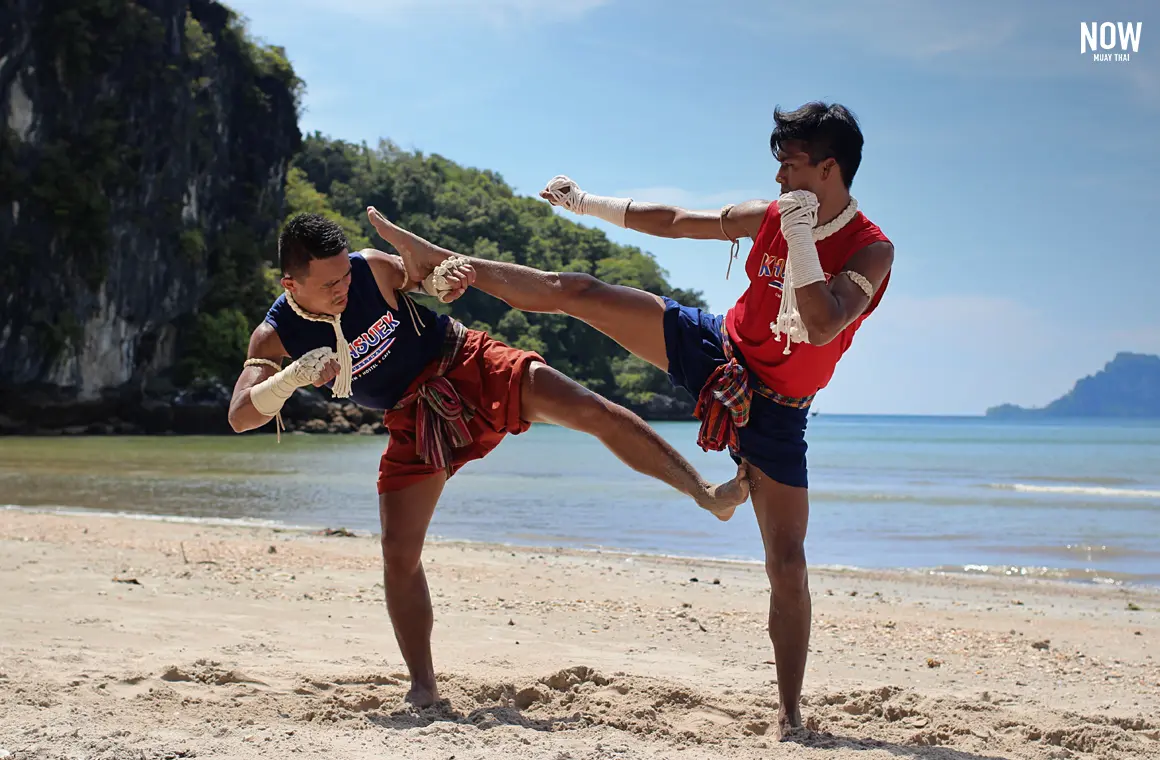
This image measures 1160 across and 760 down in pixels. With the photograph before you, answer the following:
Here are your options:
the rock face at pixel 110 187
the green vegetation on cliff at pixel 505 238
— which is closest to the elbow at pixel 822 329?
the rock face at pixel 110 187

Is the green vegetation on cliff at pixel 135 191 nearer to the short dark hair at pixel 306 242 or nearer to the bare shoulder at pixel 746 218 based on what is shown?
the short dark hair at pixel 306 242

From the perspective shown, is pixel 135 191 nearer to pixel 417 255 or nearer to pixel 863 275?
pixel 417 255

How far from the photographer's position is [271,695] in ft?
13.2

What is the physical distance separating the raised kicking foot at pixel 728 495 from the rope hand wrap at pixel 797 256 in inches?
20.9

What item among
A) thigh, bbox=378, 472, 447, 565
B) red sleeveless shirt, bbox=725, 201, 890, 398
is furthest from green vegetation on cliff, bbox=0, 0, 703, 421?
red sleeveless shirt, bbox=725, 201, 890, 398

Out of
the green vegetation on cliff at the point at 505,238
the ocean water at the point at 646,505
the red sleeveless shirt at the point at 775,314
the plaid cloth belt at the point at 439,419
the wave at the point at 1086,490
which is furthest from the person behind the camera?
the green vegetation on cliff at the point at 505,238

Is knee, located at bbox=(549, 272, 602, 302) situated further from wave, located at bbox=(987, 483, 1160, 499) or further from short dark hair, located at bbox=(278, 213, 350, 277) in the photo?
wave, located at bbox=(987, 483, 1160, 499)

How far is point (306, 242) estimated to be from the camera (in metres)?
3.90

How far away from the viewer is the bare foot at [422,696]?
402cm

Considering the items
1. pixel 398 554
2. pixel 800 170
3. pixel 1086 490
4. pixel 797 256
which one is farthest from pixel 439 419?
pixel 1086 490

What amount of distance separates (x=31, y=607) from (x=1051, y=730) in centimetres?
505

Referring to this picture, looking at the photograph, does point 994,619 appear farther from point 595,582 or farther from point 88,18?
point 88,18

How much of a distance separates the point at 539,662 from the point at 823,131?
2.83 meters

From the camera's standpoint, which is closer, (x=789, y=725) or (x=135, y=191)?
(x=789, y=725)
